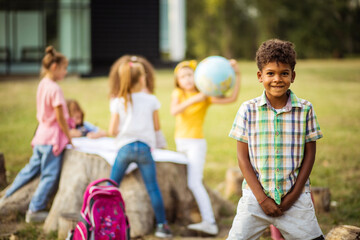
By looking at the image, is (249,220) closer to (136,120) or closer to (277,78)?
(277,78)

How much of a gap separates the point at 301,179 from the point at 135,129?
7.03 feet

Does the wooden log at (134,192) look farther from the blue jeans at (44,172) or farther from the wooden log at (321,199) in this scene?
the wooden log at (321,199)

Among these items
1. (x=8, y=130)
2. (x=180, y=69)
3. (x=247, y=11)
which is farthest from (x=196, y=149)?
(x=247, y=11)

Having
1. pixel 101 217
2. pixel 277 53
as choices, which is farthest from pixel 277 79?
pixel 101 217

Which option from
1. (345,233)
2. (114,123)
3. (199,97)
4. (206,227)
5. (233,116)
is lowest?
(206,227)

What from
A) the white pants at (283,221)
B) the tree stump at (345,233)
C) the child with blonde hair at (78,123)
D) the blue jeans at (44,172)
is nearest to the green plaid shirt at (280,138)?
the white pants at (283,221)

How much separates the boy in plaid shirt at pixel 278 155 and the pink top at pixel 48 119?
98.4 inches

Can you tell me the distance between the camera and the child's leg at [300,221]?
9.40ft

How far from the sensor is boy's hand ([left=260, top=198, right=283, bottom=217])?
2865 mm

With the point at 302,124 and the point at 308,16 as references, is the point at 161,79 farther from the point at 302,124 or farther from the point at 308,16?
the point at 308,16

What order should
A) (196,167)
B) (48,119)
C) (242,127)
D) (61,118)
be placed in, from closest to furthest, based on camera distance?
(242,127), (61,118), (48,119), (196,167)

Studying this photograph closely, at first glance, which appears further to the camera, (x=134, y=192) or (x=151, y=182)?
(x=134, y=192)

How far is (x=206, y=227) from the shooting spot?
16.3 ft

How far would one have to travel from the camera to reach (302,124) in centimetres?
292
